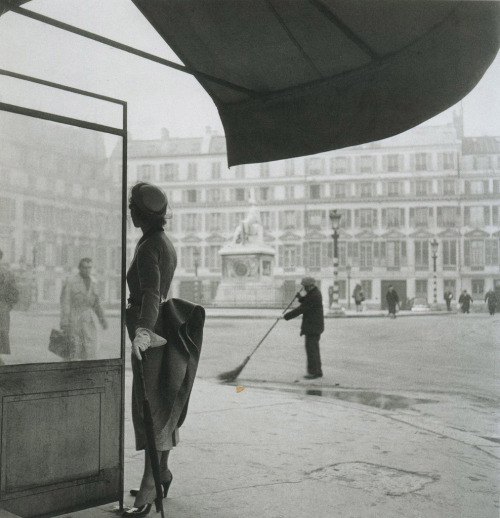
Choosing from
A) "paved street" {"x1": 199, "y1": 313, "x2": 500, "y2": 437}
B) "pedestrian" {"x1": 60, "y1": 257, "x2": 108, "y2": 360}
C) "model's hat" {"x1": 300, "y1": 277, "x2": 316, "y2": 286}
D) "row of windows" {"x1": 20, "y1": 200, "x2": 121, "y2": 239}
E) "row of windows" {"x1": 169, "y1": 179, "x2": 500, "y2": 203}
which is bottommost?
"paved street" {"x1": 199, "y1": 313, "x2": 500, "y2": 437}

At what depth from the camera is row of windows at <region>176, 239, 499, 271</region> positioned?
5469 centimetres

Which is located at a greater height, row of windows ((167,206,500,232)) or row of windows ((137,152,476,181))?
row of windows ((137,152,476,181))

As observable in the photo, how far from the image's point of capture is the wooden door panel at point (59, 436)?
3154 mm

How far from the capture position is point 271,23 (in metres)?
4.15

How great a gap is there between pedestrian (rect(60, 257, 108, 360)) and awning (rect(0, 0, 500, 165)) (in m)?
1.44

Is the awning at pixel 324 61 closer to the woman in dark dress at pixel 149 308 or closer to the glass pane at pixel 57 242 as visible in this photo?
the glass pane at pixel 57 242

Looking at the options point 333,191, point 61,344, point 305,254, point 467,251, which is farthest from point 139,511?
point 333,191

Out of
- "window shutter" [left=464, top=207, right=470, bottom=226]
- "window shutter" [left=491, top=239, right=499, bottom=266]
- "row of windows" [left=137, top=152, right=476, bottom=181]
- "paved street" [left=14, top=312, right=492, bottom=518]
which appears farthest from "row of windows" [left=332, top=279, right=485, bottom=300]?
"paved street" [left=14, top=312, right=492, bottom=518]

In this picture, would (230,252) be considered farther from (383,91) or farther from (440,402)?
(383,91)

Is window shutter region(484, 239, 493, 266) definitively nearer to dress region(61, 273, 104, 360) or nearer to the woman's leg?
dress region(61, 273, 104, 360)

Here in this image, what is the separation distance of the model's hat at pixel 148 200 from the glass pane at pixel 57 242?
204mm

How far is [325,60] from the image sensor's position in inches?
170

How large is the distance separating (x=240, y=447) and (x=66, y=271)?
2273 millimetres

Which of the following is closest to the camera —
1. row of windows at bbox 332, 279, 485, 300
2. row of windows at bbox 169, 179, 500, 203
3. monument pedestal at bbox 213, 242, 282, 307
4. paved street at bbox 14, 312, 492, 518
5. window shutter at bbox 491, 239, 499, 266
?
paved street at bbox 14, 312, 492, 518
